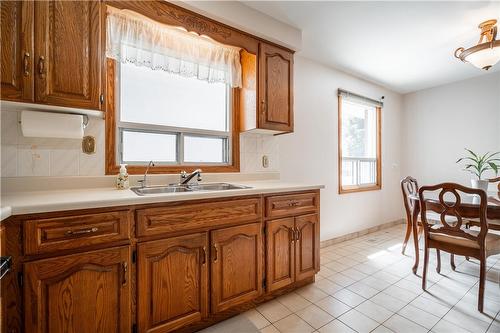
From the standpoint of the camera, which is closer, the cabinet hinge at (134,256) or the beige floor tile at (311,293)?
the cabinet hinge at (134,256)

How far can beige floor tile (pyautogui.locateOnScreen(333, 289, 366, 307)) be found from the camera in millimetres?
1810

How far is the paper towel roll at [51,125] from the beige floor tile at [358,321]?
220 centimetres

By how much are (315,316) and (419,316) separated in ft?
2.46

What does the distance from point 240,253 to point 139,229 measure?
2.34ft

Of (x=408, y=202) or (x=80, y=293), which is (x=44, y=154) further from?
(x=408, y=202)

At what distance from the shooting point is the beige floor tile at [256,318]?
5.15 feet

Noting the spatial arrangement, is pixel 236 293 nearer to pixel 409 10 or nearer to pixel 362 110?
pixel 409 10

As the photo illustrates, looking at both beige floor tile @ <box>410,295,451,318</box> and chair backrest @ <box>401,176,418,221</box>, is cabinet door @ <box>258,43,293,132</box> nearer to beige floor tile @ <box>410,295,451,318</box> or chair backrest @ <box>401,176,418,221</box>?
chair backrest @ <box>401,176,418,221</box>

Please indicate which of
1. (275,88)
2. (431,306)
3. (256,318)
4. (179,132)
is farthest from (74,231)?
(431,306)

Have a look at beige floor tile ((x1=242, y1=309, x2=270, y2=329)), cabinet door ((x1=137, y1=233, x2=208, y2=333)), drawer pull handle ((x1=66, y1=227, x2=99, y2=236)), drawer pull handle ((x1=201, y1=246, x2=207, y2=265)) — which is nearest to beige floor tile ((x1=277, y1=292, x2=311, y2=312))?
beige floor tile ((x1=242, y1=309, x2=270, y2=329))

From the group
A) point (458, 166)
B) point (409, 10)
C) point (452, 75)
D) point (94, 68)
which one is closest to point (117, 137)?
point (94, 68)

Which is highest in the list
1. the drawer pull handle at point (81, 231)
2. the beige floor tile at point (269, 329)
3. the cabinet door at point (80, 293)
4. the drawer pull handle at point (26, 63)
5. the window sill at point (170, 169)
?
the drawer pull handle at point (26, 63)

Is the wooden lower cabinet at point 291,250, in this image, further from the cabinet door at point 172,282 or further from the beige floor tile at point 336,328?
the cabinet door at point 172,282

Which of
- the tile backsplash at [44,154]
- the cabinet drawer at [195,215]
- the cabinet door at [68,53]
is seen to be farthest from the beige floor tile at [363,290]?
the cabinet door at [68,53]
